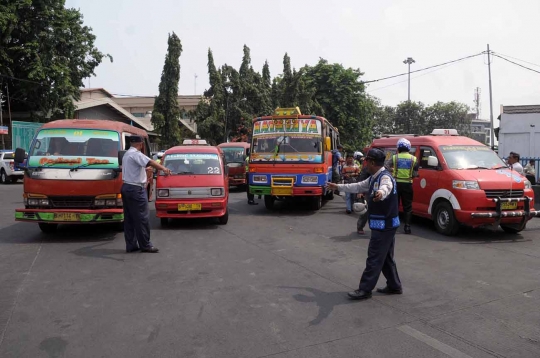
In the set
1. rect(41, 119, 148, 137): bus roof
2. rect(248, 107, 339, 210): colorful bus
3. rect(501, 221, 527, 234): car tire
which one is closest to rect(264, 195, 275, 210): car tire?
rect(248, 107, 339, 210): colorful bus

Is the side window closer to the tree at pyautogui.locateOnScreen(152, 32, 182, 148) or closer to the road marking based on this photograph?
the road marking

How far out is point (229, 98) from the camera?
31.4 metres

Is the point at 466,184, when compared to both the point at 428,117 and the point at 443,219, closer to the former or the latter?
the point at 443,219

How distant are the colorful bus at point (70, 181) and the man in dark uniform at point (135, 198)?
2.59ft

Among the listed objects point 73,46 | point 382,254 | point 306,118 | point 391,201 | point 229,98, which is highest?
point 73,46

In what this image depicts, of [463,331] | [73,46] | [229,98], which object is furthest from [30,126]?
[463,331]

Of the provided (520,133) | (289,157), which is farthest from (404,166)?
(520,133)

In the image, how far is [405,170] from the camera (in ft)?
29.3

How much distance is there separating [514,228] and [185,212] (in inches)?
268

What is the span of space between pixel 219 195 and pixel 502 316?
637 cm

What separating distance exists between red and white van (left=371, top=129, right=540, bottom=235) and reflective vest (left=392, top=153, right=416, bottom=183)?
0.63 metres

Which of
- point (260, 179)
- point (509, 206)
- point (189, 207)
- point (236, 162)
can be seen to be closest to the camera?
point (509, 206)

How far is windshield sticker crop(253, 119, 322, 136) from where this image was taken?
12.5 m

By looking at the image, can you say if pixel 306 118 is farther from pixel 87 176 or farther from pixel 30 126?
pixel 30 126
